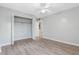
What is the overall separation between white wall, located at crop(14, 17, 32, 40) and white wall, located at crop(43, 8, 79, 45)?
6.18 ft

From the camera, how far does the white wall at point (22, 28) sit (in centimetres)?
501

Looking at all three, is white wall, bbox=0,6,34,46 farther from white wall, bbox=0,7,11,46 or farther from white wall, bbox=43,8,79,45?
white wall, bbox=43,8,79,45

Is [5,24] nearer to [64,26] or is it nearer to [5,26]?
[5,26]

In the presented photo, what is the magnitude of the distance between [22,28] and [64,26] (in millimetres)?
3399

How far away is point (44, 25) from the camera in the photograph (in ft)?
20.9

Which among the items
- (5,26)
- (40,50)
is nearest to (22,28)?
(5,26)

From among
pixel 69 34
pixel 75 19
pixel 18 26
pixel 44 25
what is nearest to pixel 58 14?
pixel 75 19

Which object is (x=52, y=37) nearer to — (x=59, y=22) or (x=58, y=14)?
(x=59, y=22)

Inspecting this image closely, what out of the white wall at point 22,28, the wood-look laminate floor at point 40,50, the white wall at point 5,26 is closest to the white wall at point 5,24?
the white wall at point 5,26

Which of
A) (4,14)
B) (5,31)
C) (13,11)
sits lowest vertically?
(5,31)

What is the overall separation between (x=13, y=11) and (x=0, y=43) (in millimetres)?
1972

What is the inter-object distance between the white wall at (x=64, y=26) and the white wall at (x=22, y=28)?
1883mm

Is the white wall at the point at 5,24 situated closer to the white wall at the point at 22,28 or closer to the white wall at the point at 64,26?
the white wall at the point at 22,28

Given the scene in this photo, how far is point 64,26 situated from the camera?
4.26 metres
